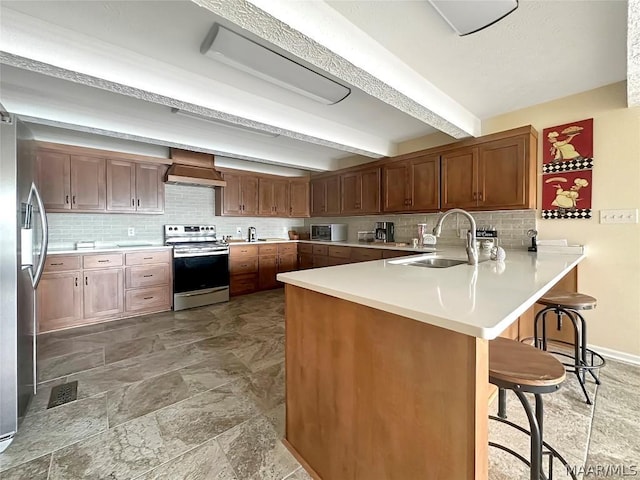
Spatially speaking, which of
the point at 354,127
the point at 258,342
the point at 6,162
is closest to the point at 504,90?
the point at 354,127

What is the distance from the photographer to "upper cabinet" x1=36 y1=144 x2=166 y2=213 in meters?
3.33

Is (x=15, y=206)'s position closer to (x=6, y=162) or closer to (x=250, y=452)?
(x=6, y=162)

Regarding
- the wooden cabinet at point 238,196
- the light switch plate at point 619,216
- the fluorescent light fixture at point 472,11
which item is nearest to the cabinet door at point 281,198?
the wooden cabinet at point 238,196

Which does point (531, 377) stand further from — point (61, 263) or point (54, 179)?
point (54, 179)

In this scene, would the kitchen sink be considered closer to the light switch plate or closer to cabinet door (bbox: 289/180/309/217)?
the light switch plate

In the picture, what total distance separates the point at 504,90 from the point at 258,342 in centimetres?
343

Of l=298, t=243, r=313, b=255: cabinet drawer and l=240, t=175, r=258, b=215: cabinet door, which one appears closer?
l=240, t=175, r=258, b=215: cabinet door

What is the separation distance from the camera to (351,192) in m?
4.88

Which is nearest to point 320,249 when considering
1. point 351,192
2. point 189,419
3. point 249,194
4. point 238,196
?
point 351,192

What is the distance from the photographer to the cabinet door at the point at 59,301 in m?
3.14

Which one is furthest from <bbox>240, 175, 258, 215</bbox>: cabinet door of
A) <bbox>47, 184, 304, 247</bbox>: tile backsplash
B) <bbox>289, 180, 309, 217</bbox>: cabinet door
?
<bbox>289, 180, 309, 217</bbox>: cabinet door

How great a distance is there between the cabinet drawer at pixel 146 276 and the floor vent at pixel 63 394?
1722mm

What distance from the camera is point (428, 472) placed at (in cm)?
91
